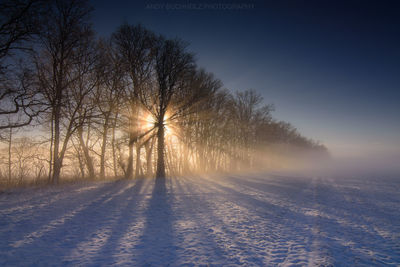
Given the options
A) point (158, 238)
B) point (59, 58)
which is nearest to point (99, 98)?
point (59, 58)

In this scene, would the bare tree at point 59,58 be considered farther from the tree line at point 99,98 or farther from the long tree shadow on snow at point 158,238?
the long tree shadow on snow at point 158,238

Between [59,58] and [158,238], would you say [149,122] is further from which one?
[158,238]

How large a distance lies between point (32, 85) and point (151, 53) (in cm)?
968

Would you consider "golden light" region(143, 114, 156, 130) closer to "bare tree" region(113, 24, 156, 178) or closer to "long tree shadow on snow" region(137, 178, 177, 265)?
"bare tree" region(113, 24, 156, 178)

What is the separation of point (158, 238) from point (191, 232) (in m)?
1.05

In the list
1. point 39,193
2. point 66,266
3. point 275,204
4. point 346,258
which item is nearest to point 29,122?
point 39,193

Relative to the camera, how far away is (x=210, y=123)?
2906cm

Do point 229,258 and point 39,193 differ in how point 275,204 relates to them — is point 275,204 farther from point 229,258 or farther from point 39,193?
point 39,193

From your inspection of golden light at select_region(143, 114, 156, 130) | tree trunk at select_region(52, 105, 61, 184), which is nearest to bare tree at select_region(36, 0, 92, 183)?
tree trunk at select_region(52, 105, 61, 184)

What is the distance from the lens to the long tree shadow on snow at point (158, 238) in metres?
4.51

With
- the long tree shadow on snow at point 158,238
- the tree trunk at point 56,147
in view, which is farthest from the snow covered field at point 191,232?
the tree trunk at point 56,147

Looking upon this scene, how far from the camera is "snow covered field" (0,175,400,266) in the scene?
4.56 meters

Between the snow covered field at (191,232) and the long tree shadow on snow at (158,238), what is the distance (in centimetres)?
2

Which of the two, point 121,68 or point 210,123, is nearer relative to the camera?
point 121,68
